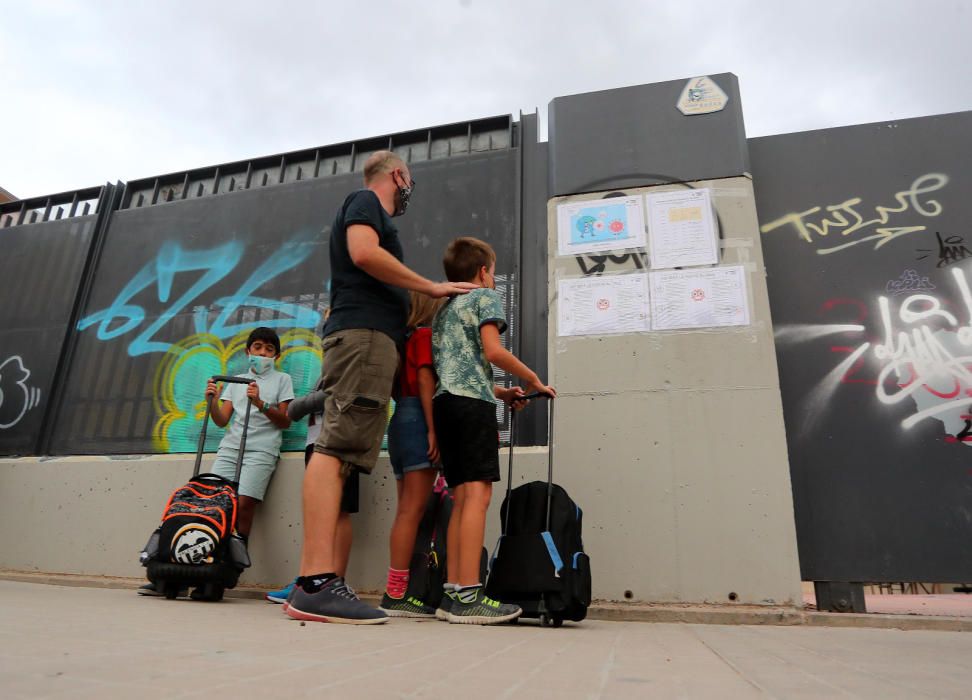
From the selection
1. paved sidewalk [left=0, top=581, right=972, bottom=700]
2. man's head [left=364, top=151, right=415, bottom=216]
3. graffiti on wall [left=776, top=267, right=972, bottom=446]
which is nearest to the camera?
paved sidewalk [left=0, top=581, right=972, bottom=700]

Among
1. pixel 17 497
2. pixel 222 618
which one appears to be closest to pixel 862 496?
pixel 222 618

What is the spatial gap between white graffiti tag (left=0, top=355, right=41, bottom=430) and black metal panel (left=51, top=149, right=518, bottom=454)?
1.24ft

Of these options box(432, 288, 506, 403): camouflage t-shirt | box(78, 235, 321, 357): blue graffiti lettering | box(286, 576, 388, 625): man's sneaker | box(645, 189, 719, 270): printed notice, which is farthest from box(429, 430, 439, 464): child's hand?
box(78, 235, 321, 357): blue graffiti lettering

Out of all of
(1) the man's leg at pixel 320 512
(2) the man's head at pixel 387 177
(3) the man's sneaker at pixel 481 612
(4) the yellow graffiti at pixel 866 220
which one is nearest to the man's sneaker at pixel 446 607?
(3) the man's sneaker at pixel 481 612

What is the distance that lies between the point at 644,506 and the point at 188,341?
3398 mm

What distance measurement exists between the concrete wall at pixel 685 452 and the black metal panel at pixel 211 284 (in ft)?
3.51

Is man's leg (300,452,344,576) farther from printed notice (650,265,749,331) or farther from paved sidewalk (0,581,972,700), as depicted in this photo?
printed notice (650,265,749,331)

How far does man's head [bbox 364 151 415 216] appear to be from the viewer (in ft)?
8.13

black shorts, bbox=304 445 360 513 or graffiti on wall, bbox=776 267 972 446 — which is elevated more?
graffiti on wall, bbox=776 267 972 446

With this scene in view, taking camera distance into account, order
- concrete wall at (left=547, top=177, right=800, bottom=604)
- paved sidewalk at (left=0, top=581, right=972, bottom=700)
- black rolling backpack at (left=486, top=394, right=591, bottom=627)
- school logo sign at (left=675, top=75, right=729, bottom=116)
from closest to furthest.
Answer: paved sidewalk at (left=0, top=581, right=972, bottom=700), black rolling backpack at (left=486, top=394, right=591, bottom=627), concrete wall at (left=547, top=177, right=800, bottom=604), school logo sign at (left=675, top=75, right=729, bottom=116)

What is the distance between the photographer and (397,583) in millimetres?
2375

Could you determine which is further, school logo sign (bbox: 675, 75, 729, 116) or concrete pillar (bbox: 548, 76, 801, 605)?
school logo sign (bbox: 675, 75, 729, 116)

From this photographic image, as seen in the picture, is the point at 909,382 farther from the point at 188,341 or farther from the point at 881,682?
the point at 188,341

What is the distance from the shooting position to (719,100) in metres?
3.60
